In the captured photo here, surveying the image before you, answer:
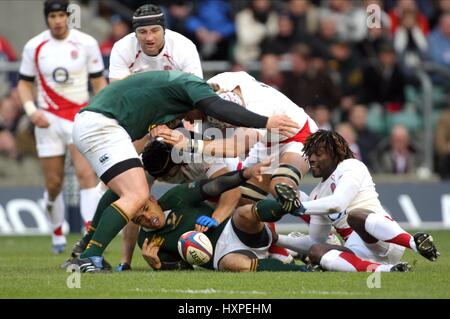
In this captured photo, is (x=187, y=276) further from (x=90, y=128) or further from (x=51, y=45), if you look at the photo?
(x=51, y=45)

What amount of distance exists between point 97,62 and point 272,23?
6554 mm

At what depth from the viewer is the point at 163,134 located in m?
10.5

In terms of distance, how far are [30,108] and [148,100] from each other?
172 inches

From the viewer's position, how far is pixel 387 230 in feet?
32.8

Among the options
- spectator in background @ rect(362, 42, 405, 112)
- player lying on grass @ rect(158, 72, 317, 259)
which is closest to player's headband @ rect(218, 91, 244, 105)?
player lying on grass @ rect(158, 72, 317, 259)

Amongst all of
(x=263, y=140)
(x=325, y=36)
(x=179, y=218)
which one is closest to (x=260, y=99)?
(x=263, y=140)

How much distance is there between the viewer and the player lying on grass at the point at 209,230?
34.1ft

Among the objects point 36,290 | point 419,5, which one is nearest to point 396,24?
point 419,5

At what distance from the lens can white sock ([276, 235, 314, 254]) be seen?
35.7ft

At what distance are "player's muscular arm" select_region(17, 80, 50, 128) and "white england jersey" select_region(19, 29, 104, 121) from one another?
0.13m

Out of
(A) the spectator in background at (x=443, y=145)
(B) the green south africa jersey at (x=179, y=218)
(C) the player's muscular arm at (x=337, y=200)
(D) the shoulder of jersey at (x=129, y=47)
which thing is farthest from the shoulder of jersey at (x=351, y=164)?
(A) the spectator in background at (x=443, y=145)

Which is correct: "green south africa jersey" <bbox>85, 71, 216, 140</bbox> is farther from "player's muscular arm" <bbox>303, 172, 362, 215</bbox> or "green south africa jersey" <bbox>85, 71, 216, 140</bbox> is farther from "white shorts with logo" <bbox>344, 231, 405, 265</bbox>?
"white shorts with logo" <bbox>344, 231, 405, 265</bbox>

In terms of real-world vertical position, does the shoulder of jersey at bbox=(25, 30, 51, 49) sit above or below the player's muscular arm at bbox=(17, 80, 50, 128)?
above

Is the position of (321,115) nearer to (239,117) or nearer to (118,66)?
(118,66)
